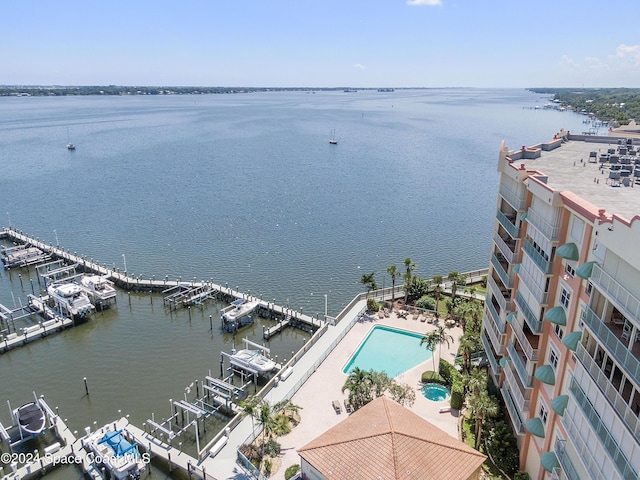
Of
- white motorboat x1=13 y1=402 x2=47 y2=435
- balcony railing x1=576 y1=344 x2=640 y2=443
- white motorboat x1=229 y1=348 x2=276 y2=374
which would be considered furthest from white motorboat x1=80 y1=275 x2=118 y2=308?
balcony railing x1=576 y1=344 x2=640 y2=443

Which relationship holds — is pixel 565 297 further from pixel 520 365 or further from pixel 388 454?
pixel 388 454

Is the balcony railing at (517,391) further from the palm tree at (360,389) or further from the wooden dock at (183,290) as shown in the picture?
the wooden dock at (183,290)

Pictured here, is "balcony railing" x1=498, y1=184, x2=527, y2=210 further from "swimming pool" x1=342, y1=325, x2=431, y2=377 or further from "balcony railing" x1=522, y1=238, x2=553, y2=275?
"swimming pool" x1=342, y1=325, x2=431, y2=377

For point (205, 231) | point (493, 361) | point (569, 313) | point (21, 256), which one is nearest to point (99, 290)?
point (21, 256)

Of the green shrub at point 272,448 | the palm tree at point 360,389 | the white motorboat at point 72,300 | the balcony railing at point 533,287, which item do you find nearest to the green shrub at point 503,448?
the palm tree at point 360,389

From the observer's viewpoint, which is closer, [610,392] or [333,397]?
[610,392]

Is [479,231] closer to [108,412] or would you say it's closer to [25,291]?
[108,412]

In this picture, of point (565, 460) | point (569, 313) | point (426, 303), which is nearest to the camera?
point (565, 460)
